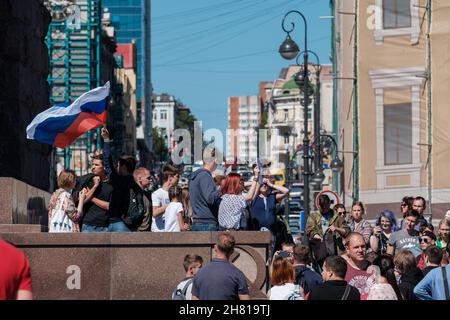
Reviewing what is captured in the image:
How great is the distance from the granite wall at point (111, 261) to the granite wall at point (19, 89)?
31.8 feet

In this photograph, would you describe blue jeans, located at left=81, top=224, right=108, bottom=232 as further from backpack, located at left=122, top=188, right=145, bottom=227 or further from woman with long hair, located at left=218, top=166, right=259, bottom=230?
woman with long hair, located at left=218, top=166, right=259, bottom=230

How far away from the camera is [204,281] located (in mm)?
10445

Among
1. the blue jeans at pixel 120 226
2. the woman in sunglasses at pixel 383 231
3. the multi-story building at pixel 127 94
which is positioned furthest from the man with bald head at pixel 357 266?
the multi-story building at pixel 127 94

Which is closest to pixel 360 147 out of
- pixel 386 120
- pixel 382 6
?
pixel 386 120

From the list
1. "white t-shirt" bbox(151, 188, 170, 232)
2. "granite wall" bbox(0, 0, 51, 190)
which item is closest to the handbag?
"white t-shirt" bbox(151, 188, 170, 232)

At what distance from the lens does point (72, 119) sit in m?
17.0

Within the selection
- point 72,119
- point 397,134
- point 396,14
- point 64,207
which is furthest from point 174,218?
point 396,14

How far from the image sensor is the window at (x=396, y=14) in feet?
128

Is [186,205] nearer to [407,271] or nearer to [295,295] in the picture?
[407,271]

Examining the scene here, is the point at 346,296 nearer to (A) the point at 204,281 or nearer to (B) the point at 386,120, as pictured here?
(A) the point at 204,281

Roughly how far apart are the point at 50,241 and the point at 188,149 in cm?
845

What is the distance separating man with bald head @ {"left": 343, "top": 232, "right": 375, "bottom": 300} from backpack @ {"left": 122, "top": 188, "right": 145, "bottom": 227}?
258 centimetres

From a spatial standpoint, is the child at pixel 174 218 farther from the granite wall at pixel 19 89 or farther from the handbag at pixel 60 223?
the granite wall at pixel 19 89

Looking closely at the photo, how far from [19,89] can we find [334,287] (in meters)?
14.4
